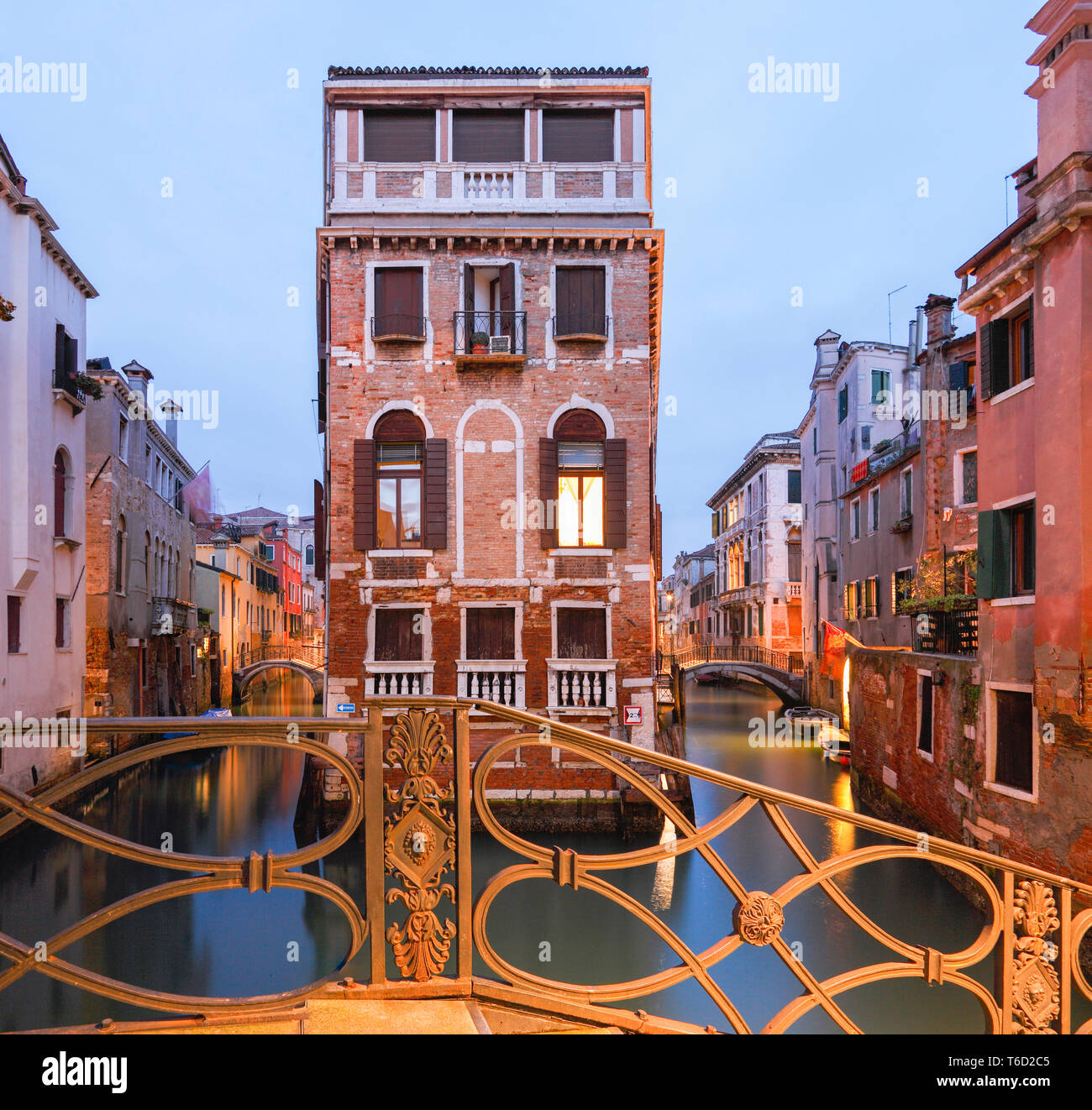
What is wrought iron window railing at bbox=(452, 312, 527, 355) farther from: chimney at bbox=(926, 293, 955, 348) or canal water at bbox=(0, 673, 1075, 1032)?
chimney at bbox=(926, 293, 955, 348)

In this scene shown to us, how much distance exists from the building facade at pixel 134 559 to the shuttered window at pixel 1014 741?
1681cm

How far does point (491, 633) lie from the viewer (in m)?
13.4

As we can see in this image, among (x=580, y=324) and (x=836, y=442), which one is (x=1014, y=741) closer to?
(x=580, y=324)

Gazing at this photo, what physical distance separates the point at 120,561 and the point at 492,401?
1129 cm

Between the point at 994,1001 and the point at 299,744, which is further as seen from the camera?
the point at 994,1001

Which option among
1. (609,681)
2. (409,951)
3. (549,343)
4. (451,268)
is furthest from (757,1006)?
(451,268)

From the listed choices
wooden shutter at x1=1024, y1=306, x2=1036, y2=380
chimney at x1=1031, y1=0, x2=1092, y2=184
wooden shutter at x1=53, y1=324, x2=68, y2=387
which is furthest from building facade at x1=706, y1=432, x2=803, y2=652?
wooden shutter at x1=53, y1=324, x2=68, y2=387

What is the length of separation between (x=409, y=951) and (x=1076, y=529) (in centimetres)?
796

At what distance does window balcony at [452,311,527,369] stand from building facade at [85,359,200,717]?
9.62m

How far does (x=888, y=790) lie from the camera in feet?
47.0

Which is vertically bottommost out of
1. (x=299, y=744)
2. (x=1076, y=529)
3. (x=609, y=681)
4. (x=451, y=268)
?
(x=609, y=681)

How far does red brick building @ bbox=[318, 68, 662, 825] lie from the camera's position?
13273mm

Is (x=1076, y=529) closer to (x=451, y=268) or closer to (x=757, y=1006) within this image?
(x=757, y=1006)

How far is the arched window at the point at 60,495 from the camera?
15.2 m
